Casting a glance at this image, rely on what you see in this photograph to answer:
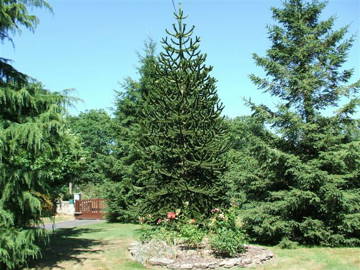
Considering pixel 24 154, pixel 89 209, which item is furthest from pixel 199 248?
pixel 89 209

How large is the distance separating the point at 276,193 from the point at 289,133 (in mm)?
2129

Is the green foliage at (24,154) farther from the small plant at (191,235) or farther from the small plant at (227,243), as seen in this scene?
the small plant at (227,243)

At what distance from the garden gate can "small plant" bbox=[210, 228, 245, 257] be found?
1633 centimetres

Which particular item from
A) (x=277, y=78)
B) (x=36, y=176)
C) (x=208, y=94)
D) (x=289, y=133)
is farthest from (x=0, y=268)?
(x=277, y=78)

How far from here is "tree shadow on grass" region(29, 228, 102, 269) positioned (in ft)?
30.5

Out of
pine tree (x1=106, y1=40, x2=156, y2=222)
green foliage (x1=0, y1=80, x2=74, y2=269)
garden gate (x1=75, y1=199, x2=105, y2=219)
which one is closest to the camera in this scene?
green foliage (x1=0, y1=80, x2=74, y2=269)

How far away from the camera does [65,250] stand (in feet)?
35.8

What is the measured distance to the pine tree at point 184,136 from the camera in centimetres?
1119

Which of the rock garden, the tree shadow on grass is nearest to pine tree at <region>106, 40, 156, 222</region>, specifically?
the tree shadow on grass

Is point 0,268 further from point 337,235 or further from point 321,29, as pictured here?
point 321,29

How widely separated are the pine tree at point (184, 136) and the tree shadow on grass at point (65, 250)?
2323mm

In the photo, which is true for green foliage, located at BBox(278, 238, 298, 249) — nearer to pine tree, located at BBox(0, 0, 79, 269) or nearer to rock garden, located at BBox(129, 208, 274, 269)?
rock garden, located at BBox(129, 208, 274, 269)

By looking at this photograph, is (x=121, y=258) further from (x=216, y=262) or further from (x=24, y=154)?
(x=24, y=154)

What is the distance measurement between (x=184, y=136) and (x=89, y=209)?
1542 cm
